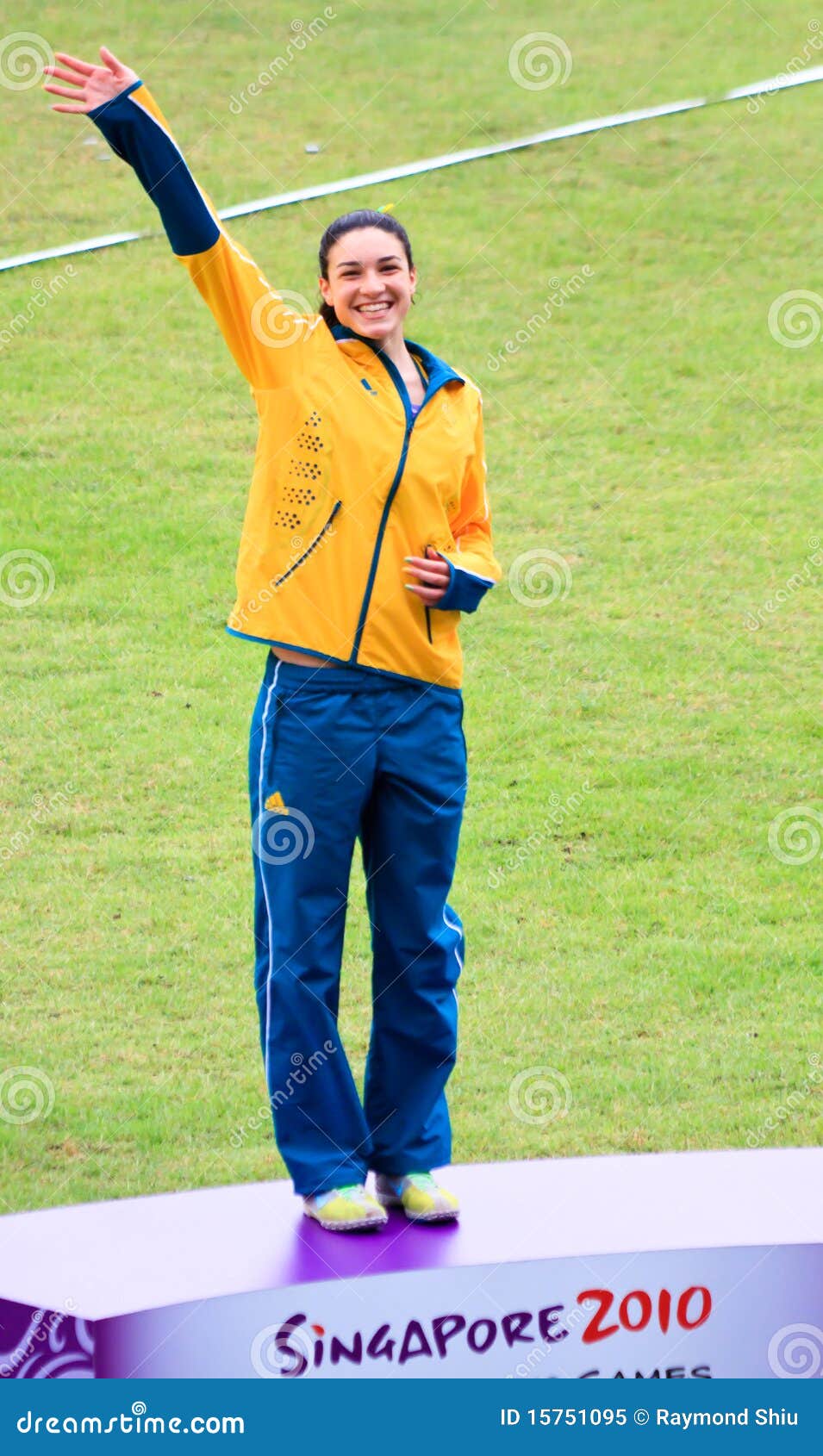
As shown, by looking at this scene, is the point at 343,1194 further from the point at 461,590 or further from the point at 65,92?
the point at 65,92

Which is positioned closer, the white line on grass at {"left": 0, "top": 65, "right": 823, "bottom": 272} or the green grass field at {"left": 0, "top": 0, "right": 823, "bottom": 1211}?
the green grass field at {"left": 0, "top": 0, "right": 823, "bottom": 1211}

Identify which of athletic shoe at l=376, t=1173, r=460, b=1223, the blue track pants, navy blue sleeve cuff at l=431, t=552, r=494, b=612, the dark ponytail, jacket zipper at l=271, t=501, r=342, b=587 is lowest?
athletic shoe at l=376, t=1173, r=460, b=1223

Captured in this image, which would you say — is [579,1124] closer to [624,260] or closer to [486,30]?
[624,260]

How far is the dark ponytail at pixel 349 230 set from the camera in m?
3.93

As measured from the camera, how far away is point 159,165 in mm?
3766

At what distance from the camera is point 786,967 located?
6480mm

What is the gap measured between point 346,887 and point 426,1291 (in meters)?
0.79

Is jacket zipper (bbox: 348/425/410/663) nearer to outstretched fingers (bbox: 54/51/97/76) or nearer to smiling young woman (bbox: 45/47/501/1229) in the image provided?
smiling young woman (bbox: 45/47/501/1229)

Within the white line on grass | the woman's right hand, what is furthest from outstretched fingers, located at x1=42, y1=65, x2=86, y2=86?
the white line on grass

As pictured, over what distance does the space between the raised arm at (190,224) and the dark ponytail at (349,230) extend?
48 millimetres

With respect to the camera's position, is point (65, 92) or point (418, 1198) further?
point (418, 1198)

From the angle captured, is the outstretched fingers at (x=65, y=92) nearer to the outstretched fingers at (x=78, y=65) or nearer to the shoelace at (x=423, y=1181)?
the outstretched fingers at (x=78, y=65)

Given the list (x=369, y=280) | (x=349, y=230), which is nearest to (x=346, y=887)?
(x=369, y=280)

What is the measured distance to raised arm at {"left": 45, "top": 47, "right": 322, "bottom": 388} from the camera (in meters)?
3.75
